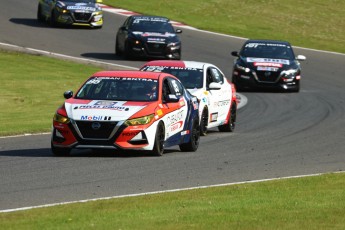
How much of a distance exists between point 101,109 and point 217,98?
535 cm

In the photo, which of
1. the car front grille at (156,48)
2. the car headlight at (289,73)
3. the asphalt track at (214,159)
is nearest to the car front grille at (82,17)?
the car front grille at (156,48)

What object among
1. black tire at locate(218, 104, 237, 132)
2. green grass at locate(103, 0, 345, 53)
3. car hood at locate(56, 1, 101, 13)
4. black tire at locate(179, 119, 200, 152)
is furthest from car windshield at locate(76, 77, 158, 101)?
green grass at locate(103, 0, 345, 53)

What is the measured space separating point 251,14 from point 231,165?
117 ft

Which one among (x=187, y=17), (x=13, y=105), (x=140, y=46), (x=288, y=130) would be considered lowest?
(x=187, y=17)

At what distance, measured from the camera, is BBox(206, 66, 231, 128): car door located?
21.2 metres

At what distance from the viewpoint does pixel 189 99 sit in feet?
61.2

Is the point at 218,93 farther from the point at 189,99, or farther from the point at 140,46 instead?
the point at 140,46

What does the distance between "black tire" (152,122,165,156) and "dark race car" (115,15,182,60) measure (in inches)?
805

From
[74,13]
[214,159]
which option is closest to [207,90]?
[214,159]

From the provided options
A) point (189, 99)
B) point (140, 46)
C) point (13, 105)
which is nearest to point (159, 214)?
point (189, 99)

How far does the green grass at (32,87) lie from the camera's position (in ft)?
75.0

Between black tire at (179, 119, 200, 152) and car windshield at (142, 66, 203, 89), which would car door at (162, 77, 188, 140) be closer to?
black tire at (179, 119, 200, 152)

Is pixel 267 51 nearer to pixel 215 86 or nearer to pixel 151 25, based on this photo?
pixel 151 25

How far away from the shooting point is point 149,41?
123 ft
